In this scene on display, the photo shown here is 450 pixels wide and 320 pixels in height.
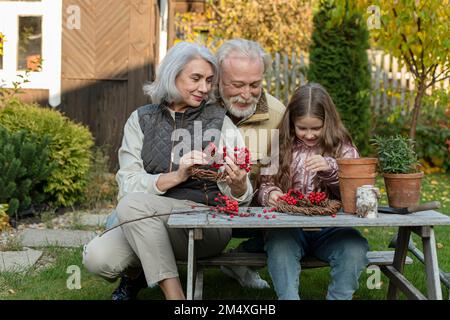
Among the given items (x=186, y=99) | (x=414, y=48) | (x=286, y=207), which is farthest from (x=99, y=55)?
(x=286, y=207)

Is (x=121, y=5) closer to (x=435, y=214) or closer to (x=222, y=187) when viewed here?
(x=222, y=187)

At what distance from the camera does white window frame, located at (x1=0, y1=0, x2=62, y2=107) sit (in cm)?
788

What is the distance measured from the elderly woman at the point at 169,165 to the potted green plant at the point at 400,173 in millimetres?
661

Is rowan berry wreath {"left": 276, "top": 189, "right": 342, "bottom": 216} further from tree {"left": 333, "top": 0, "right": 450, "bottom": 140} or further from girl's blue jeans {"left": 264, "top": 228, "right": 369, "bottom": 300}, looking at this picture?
tree {"left": 333, "top": 0, "right": 450, "bottom": 140}

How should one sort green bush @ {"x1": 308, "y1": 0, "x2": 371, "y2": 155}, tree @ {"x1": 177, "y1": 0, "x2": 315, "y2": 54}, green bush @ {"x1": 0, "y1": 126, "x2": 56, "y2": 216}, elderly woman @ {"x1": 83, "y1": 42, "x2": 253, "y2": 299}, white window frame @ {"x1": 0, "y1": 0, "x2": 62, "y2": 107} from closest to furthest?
elderly woman @ {"x1": 83, "y1": 42, "x2": 253, "y2": 299}, green bush @ {"x1": 0, "y1": 126, "x2": 56, "y2": 216}, white window frame @ {"x1": 0, "y1": 0, "x2": 62, "y2": 107}, green bush @ {"x1": 308, "y1": 0, "x2": 371, "y2": 155}, tree @ {"x1": 177, "y1": 0, "x2": 315, "y2": 54}

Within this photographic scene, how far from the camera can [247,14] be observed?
1319 cm

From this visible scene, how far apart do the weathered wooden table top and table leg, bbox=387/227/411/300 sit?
0.35 metres

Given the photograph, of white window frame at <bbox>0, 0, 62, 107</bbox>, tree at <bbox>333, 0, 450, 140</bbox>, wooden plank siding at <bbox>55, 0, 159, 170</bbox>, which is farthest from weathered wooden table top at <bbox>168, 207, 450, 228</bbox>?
white window frame at <bbox>0, 0, 62, 107</bbox>

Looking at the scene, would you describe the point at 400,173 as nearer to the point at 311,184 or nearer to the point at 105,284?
the point at 311,184

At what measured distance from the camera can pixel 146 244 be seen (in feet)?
10.9

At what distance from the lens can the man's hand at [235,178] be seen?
326 centimetres

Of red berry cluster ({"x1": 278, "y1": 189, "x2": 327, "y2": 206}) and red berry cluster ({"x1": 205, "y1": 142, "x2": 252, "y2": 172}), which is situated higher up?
red berry cluster ({"x1": 205, "y1": 142, "x2": 252, "y2": 172})

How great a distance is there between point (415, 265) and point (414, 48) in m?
3.79

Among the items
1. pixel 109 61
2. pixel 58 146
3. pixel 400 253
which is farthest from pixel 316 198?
pixel 109 61
